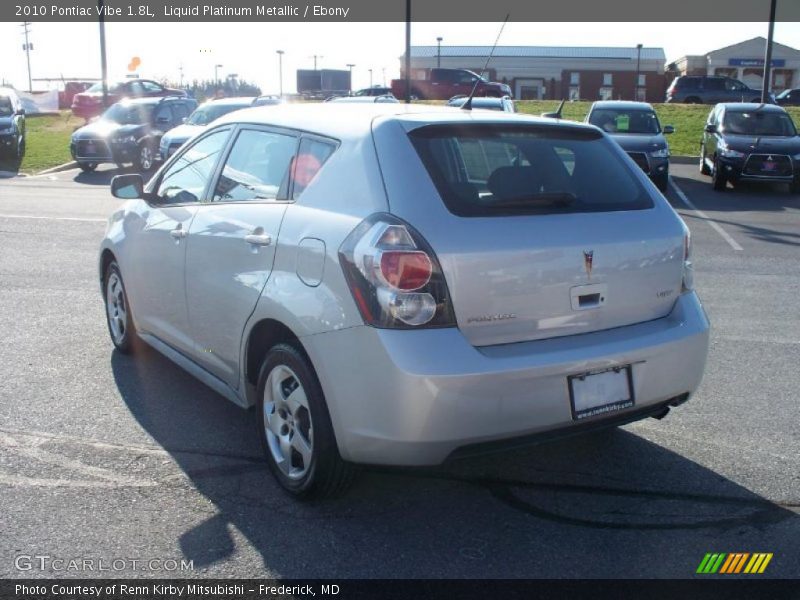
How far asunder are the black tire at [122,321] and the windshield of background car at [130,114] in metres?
16.3

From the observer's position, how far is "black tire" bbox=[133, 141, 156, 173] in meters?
20.9

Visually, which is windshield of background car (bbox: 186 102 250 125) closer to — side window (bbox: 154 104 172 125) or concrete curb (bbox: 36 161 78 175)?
side window (bbox: 154 104 172 125)

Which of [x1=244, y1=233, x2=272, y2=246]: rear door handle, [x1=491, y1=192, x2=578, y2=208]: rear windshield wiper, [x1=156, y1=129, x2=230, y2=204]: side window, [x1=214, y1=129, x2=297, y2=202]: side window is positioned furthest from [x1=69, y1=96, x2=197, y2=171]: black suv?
[x1=491, y1=192, x2=578, y2=208]: rear windshield wiper

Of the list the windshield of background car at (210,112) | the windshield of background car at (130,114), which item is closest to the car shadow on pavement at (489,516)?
the windshield of background car at (210,112)

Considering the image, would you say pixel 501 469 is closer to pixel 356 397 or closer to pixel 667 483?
pixel 667 483

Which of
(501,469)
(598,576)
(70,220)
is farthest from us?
(70,220)

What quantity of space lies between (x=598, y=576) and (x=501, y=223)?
142cm

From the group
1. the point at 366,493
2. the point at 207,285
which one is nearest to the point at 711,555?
the point at 366,493

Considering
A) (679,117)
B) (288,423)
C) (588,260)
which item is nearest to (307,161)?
(288,423)

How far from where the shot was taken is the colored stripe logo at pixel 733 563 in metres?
3.42

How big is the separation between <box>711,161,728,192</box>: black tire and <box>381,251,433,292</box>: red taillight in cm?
1550

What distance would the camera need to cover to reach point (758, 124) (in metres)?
18.2

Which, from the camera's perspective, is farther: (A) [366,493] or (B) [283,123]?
(B) [283,123]

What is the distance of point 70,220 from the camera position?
506 inches
